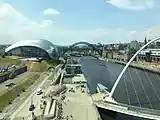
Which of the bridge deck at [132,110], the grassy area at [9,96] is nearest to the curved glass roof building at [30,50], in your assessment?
the grassy area at [9,96]

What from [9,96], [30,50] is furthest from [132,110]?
[30,50]

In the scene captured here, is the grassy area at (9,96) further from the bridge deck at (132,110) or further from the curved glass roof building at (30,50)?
the curved glass roof building at (30,50)

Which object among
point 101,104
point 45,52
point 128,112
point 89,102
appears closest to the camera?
point 128,112

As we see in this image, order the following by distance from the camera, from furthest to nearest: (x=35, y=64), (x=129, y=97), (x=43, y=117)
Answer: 1. (x=35, y=64)
2. (x=129, y=97)
3. (x=43, y=117)

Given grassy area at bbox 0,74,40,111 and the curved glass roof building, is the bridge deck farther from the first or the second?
the curved glass roof building

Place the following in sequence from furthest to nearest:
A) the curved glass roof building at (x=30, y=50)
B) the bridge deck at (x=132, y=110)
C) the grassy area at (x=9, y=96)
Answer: the curved glass roof building at (x=30, y=50)
the grassy area at (x=9, y=96)
the bridge deck at (x=132, y=110)

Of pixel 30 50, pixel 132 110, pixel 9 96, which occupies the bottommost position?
pixel 9 96

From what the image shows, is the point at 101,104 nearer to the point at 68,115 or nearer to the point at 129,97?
the point at 68,115

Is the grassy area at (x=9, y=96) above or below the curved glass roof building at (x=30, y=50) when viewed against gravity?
below

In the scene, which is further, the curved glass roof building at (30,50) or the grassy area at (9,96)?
the curved glass roof building at (30,50)

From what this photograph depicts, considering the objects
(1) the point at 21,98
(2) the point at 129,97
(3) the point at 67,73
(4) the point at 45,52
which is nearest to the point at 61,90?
(1) the point at 21,98

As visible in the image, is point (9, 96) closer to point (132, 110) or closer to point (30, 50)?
point (132, 110)
